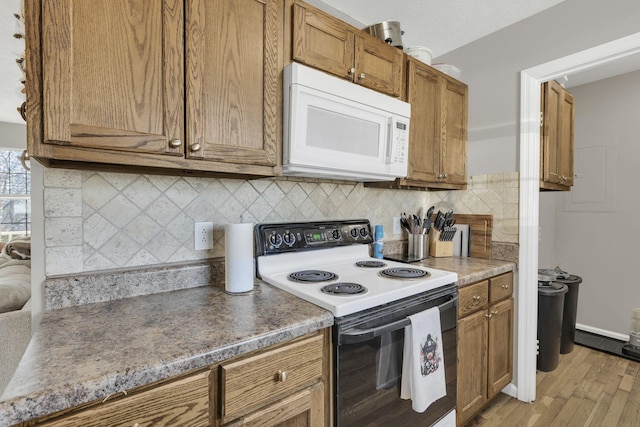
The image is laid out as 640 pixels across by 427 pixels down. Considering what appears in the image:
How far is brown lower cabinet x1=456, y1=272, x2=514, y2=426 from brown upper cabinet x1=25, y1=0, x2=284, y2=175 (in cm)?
131

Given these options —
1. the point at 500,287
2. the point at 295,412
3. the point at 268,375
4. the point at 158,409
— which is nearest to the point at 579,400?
the point at 500,287

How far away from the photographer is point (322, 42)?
141 cm

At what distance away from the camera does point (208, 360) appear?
2.56 ft

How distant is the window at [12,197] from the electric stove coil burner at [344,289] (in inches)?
237

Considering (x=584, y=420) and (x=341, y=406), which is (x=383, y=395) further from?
(x=584, y=420)

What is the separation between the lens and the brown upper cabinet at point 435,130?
1846 millimetres

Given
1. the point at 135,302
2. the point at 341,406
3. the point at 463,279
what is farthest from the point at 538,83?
the point at 135,302

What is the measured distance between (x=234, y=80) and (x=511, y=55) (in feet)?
6.35

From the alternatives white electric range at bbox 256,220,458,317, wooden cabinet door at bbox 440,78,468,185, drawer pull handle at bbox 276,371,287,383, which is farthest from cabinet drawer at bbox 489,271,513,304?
drawer pull handle at bbox 276,371,287,383

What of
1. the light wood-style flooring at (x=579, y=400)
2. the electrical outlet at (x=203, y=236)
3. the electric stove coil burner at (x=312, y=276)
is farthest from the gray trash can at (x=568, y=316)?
the electrical outlet at (x=203, y=236)

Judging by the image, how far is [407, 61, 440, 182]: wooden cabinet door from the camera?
1.83 metres

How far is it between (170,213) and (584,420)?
2.61 metres

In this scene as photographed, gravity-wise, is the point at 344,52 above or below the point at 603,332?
above

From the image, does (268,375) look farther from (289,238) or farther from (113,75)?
(113,75)
